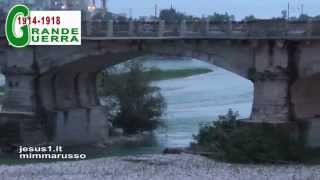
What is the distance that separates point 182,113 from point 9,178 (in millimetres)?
43796

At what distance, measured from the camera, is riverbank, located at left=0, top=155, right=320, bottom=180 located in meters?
34.2

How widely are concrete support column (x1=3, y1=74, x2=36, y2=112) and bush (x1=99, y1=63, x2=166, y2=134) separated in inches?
400

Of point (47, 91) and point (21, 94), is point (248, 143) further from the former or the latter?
point (47, 91)

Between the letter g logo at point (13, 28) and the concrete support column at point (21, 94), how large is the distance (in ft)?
13.5

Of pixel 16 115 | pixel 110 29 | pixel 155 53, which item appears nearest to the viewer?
pixel 110 29

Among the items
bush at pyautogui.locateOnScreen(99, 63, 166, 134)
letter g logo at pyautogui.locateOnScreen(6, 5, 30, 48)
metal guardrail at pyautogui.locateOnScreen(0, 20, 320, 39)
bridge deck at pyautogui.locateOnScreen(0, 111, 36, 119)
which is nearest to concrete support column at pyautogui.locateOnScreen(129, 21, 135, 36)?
metal guardrail at pyautogui.locateOnScreen(0, 20, 320, 39)

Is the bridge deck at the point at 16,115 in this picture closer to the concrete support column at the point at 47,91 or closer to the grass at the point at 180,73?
the concrete support column at the point at 47,91

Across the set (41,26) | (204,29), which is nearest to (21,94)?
(41,26)

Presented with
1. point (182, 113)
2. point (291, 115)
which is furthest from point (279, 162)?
point (182, 113)

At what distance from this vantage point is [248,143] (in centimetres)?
4406

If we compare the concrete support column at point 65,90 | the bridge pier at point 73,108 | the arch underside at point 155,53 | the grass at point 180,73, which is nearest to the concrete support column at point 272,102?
the arch underside at point 155,53

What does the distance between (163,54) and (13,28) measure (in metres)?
10.0

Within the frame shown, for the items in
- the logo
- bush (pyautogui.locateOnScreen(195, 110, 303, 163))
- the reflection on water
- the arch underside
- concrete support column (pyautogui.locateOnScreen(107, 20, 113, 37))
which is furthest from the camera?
the reflection on water

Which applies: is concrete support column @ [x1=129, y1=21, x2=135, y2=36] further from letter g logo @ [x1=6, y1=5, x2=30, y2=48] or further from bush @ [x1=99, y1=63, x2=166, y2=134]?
bush @ [x1=99, y1=63, x2=166, y2=134]
